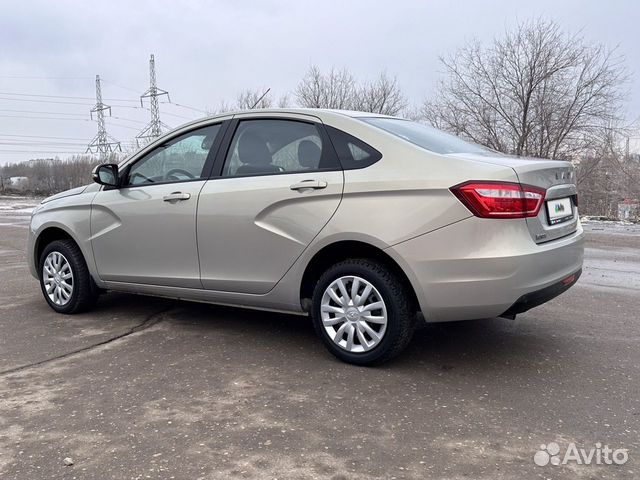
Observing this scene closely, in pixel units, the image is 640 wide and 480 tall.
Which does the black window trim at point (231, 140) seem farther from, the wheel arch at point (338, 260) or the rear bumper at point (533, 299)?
the rear bumper at point (533, 299)

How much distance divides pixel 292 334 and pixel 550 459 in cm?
235

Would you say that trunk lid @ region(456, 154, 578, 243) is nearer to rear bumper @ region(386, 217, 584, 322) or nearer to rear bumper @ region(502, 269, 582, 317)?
rear bumper @ region(386, 217, 584, 322)

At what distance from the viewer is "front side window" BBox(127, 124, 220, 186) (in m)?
4.50

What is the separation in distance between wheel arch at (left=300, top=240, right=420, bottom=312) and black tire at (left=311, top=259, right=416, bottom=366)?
0.11 feet

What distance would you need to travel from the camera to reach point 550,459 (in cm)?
262

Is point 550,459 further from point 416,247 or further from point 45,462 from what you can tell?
point 45,462

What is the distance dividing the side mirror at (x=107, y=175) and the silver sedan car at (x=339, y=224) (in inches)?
0.4

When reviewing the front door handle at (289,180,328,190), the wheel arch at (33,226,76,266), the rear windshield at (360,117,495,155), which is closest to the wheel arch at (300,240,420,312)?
the front door handle at (289,180,328,190)

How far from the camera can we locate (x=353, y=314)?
12.3 feet

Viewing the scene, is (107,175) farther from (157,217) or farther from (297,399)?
(297,399)

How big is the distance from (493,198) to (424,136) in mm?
997

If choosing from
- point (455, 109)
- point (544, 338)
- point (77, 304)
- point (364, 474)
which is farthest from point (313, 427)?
point (455, 109)

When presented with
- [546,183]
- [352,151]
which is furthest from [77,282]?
[546,183]

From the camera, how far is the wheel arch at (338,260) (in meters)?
3.67
